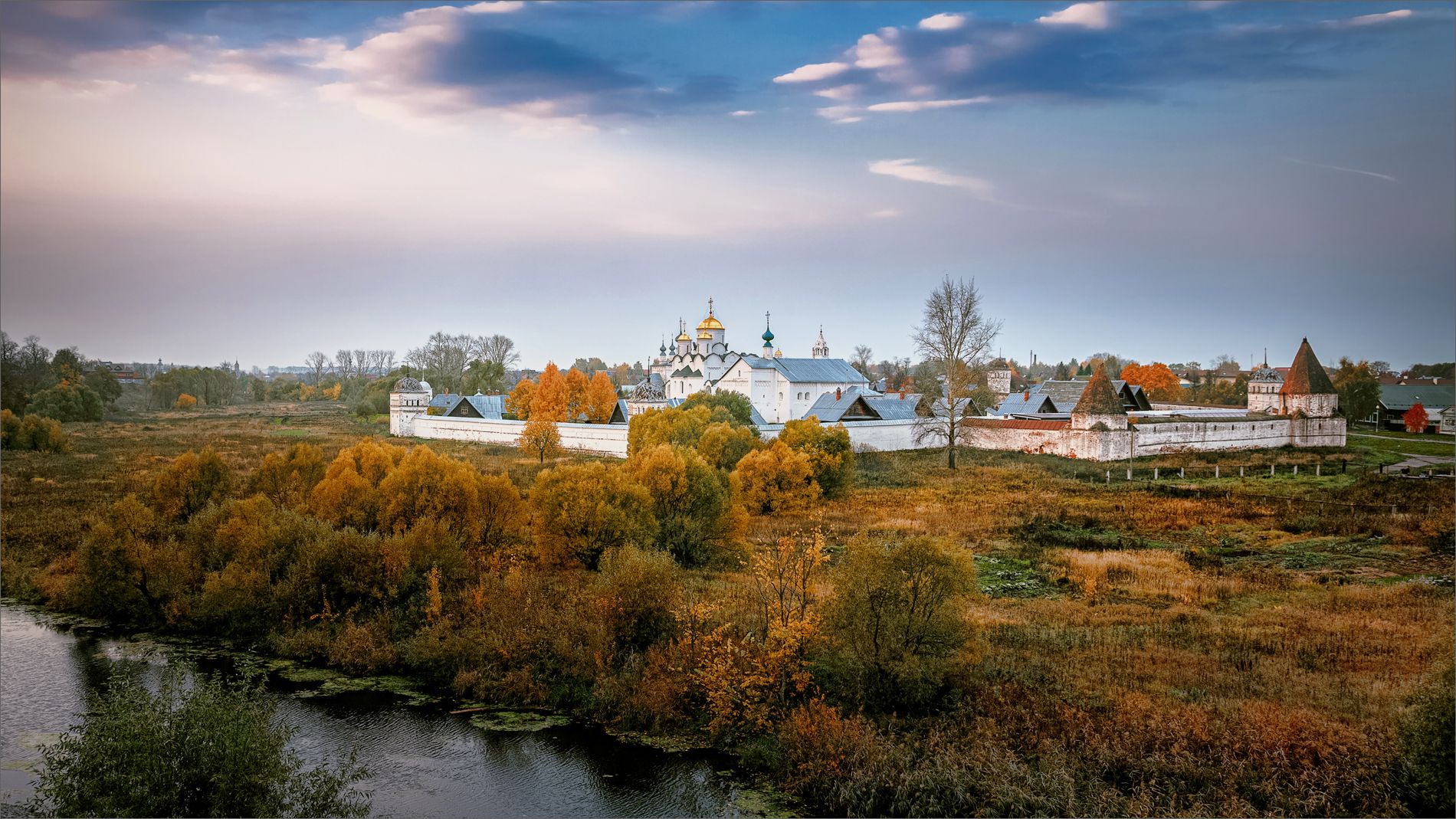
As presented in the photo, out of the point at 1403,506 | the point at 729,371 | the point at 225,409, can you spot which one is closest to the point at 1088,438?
the point at 1403,506

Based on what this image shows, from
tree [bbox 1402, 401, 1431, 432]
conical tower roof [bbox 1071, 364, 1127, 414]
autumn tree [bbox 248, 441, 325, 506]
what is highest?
conical tower roof [bbox 1071, 364, 1127, 414]

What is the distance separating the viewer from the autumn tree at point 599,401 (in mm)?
47125

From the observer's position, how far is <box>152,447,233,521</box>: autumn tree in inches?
766

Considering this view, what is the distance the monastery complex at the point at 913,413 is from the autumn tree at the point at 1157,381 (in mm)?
21976

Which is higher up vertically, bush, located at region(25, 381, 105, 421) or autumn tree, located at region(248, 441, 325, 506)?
bush, located at region(25, 381, 105, 421)

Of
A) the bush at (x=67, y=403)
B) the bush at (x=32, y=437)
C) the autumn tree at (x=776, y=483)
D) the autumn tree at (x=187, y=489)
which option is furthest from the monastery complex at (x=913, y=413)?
the autumn tree at (x=187, y=489)

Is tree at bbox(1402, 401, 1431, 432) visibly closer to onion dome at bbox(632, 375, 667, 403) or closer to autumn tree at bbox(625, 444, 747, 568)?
onion dome at bbox(632, 375, 667, 403)

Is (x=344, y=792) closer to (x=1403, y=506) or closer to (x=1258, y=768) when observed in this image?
(x=1258, y=768)

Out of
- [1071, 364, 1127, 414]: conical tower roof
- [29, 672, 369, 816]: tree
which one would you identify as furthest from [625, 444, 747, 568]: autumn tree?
[1071, 364, 1127, 414]: conical tower roof

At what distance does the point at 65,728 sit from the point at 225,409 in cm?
6530

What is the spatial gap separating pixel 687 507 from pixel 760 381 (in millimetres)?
23580

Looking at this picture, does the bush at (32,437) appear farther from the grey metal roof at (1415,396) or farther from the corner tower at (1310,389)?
the grey metal roof at (1415,396)

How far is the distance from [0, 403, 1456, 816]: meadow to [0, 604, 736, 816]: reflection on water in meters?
0.77

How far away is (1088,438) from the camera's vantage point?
35.2 metres
